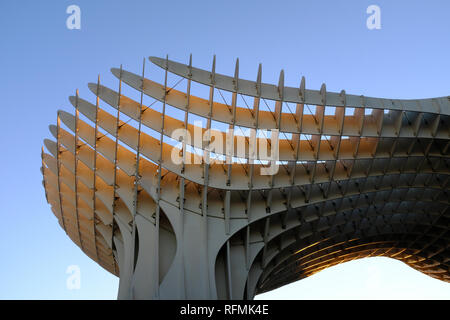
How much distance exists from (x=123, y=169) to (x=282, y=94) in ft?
39.4

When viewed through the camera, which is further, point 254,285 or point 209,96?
point 254,285

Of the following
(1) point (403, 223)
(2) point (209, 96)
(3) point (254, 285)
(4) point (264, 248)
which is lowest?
(3) point (254, 285)

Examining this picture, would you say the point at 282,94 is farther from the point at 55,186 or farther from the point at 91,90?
the point at 55,186

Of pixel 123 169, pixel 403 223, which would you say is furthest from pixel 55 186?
pixel 403 223

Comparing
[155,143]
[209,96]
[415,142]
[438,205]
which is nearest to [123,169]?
[155,143]

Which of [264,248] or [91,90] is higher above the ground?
[91,90]

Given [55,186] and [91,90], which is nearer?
[91,90]

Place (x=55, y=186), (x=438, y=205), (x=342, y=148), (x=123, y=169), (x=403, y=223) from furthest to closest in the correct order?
(x=403, y=223) → (x=438, y=205) → (x=55, y=186) → (x=342, y=148) → (x=123, y=169)

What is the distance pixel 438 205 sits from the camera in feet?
155

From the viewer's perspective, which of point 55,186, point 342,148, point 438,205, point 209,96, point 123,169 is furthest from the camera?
point 438,205

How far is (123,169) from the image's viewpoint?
3117cm

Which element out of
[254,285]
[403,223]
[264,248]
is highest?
[403,223]

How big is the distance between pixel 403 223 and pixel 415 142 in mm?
18746

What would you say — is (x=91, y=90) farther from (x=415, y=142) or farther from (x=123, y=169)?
(x=415, y=142)
